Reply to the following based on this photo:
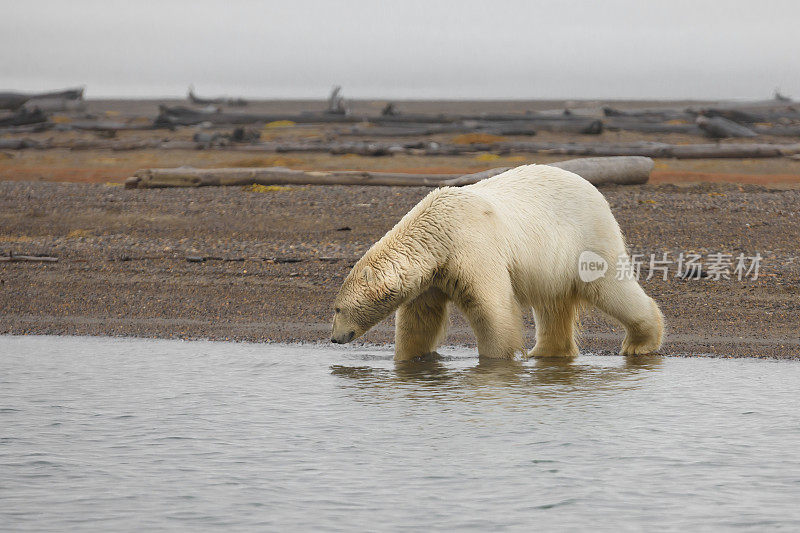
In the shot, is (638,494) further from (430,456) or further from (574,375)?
(574,375)

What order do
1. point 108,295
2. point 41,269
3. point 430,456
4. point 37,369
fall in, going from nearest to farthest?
point 430,456 < point 37,369 < point 108,295 < point 41,269

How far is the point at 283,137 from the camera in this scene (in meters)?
30.3

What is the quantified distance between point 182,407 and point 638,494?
3.33m

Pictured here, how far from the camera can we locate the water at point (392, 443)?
5211 mm

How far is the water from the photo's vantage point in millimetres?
5211

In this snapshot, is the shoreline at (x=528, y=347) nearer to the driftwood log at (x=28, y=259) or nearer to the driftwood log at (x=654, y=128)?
the driftwood log at (x=28, y=259)

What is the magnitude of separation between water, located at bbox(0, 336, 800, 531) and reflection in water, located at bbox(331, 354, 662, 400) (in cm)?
3

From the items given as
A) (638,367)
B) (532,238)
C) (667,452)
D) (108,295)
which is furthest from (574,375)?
(108,295)

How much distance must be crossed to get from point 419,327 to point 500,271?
938mm

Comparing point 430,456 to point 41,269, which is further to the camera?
point 41,269

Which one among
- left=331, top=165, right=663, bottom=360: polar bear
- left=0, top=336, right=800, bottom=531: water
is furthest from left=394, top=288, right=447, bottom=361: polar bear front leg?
left=0, top=336, right=800, bottom=531: water

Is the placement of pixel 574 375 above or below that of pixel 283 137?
below

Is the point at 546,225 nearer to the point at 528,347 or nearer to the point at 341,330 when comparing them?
the point at 341,330

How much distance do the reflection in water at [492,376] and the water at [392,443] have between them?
0.03 m
